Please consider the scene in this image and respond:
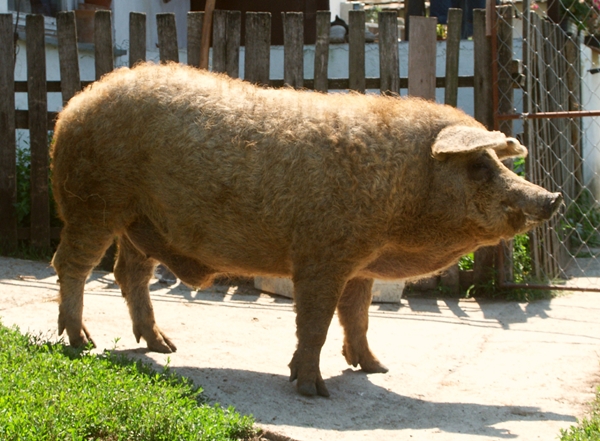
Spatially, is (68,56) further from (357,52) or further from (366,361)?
(366,361)

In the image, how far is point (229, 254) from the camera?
4957 mm

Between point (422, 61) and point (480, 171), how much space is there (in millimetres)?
3121

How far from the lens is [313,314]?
470cm

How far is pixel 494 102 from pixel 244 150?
3455mm

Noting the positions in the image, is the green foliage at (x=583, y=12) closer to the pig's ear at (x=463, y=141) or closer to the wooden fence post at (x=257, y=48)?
the wooden fence post at (x=257, y=48)

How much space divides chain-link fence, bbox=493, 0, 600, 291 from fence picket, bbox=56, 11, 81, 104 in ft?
13.8

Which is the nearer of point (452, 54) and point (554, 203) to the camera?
point (554, 203)

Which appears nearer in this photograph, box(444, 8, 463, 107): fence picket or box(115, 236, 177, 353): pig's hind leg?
box(115, 236, 177, 353): pig's hind leg

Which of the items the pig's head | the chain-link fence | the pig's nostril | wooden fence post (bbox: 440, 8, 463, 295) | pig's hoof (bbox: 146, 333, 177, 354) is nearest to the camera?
the pig's nostril

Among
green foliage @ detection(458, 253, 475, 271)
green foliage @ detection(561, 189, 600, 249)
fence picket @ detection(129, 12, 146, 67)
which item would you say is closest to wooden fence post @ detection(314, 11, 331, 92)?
fence picket @ detection(129, 12, 146, 67)

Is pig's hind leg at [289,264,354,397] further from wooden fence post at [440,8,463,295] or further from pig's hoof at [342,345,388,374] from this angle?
wooden fence post at [440,8,463,295]

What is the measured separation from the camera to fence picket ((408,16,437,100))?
25.1 feet

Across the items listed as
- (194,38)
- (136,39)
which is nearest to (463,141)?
(194,38)

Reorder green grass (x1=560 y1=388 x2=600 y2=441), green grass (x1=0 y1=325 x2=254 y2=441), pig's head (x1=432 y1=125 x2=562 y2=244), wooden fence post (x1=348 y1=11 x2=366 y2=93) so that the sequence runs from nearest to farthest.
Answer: green grass (x1=0 y1=325 x2=254 y2=441)
green grass (x1=560 y1=388 x2=600 y2=441)
pig's head (x1=432 y1=125 x2=562 y2=244)
wooden fence post (x1=348 y1=11 x2=366 y2=93)
